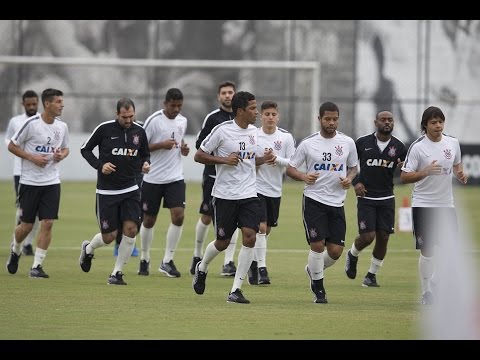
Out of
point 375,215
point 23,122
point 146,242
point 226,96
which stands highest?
point 226,96

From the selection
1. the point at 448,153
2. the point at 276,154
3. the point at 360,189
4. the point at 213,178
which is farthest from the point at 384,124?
the point at 213,178

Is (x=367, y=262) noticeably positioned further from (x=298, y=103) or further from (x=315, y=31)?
(x=315, y=31)

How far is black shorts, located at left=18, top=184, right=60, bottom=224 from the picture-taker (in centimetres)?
1584

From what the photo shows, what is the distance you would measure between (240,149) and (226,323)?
2.51m

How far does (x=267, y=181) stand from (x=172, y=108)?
179 centimetres

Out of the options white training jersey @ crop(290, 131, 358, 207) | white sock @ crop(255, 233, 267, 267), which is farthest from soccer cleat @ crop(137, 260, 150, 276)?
white training jersey @ crop(290, 131, 358, 207)

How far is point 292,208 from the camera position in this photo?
30.9 meters

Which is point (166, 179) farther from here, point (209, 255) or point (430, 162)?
point (430, 162)

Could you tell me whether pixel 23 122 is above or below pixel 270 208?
above

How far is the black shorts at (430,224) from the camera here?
14.0 m

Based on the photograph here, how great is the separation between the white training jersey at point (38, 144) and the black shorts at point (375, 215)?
412cm

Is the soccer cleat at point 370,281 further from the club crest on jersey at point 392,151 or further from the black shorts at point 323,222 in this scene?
the black shorts at point 323,222

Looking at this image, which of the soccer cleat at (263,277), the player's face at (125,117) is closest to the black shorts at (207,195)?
the soccer cleat at (263,277)

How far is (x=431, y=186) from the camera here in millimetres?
13977
